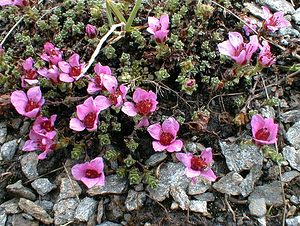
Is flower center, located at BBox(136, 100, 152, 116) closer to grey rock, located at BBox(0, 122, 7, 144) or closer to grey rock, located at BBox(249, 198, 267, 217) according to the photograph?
grey rock, located at BBox(249, 198, 267, 217)

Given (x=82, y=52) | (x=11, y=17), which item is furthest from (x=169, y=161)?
(x=11, y=17)

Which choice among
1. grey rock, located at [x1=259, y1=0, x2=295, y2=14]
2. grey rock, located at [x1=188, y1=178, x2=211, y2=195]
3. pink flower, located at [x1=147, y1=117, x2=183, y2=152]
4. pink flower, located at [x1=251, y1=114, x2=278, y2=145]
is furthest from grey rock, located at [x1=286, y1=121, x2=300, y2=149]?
grey rock, located at [x1=259, y1=0, x2=295, y2=14]

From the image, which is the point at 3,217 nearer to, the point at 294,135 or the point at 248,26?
the point at 294,135

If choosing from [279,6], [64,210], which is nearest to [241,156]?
[64,210]

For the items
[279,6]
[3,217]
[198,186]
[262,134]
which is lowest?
[3,217]

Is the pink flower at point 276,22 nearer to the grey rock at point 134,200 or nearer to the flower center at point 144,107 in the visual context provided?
the flower center at point 144,107

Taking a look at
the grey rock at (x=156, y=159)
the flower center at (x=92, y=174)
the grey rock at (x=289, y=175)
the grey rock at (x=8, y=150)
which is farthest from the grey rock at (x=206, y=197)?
the grey rock at (x=8, y=150)
